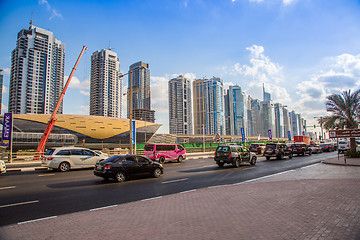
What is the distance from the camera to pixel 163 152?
78.8ft

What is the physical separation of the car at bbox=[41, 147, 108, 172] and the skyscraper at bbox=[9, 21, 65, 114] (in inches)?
5280

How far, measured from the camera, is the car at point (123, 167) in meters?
11.9

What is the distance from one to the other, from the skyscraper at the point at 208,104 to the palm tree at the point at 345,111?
297 ft

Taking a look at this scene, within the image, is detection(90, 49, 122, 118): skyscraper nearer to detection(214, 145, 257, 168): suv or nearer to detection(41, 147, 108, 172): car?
detection(41, 147, 108, 172): car

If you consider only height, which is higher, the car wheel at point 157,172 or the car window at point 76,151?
the car window at point 76,151

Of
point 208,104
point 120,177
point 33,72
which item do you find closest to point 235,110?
point 208,104

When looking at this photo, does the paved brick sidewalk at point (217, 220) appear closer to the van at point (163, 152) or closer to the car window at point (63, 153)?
the car window at point (63, 153)

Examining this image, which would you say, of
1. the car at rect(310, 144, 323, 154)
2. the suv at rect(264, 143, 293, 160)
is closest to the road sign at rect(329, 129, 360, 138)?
the suv at rect(264, 143, 293, 160)

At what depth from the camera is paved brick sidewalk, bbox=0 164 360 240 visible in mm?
4570

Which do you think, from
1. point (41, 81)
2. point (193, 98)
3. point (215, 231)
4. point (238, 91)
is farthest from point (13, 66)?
point (215, 231)

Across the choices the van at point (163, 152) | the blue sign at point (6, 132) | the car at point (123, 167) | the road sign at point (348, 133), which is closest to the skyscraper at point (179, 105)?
the van at point (163, 152)

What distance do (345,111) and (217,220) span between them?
28128mm

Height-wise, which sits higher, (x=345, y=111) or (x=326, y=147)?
(x=345, y=111)

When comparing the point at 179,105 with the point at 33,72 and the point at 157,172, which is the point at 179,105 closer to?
the point at 33,72
